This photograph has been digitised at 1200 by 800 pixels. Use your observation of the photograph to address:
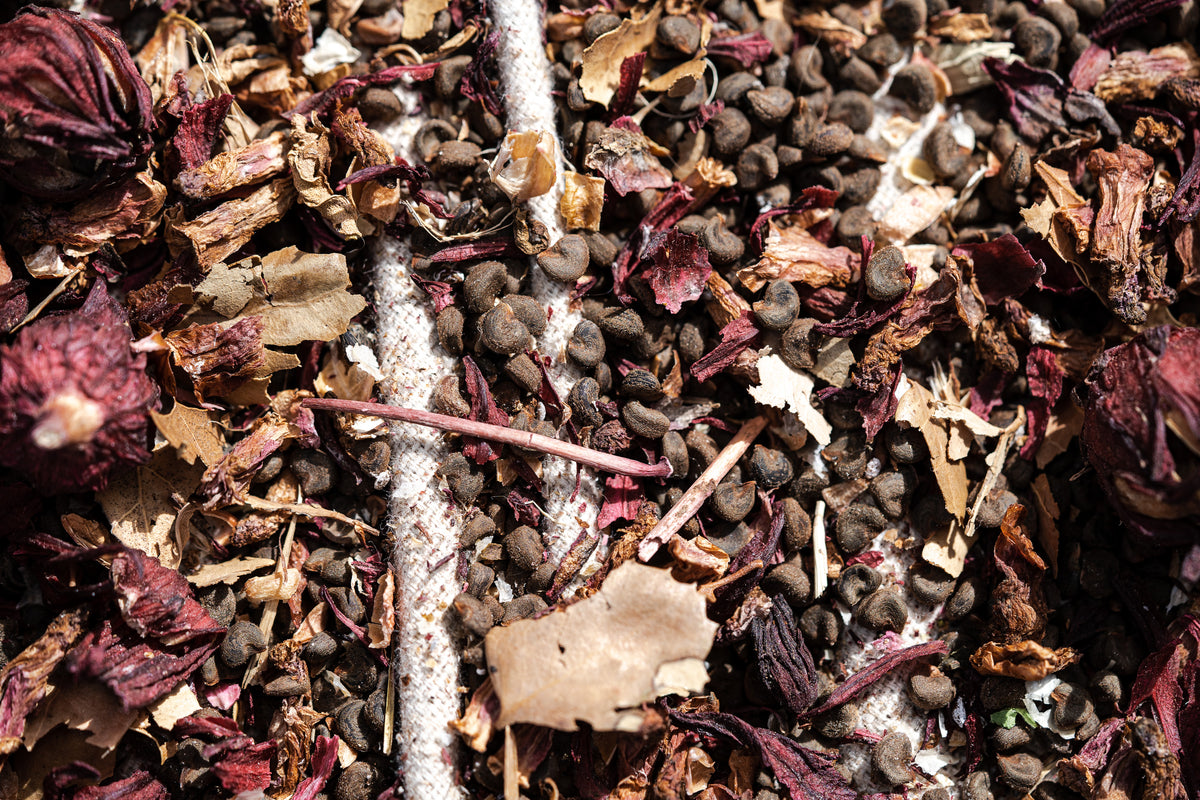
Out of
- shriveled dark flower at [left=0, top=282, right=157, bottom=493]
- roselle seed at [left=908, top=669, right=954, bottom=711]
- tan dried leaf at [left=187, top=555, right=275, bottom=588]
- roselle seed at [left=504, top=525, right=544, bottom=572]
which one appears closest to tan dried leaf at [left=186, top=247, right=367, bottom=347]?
shriveled dark flower at [left=0, top=282, right=157, bottom=493]

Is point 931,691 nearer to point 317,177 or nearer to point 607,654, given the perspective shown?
point 607,654

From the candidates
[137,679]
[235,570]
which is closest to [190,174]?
[235,570]

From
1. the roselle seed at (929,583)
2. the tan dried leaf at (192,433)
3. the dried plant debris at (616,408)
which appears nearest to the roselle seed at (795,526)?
the dried plant debris at (616,408)

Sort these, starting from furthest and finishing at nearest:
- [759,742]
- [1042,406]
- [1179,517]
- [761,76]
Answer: [761,76] < [1042,406] < [759,742] < [1179,517]

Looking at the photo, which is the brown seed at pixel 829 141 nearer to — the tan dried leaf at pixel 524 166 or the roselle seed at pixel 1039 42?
the roselle seed at pixel 1039 42

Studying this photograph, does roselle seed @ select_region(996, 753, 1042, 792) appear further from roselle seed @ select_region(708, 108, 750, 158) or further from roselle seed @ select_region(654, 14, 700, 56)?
roselle seed @ select_region(654, 14, 700, 56)

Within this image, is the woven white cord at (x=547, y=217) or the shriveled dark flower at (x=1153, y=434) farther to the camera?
the woven white cord at (x=547, y=217)

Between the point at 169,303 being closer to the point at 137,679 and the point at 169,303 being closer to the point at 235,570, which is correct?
the point at 235,570
